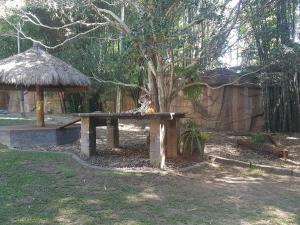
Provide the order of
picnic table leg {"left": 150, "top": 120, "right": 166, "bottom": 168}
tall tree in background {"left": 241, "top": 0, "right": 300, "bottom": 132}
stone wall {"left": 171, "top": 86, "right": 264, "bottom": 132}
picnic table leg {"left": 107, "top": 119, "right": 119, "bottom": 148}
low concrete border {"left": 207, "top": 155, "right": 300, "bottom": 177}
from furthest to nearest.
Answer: stone wall {"left": 171, "top": 86, "right": 264, "bottom": 132} < tall tree in background {"left": 241, "top": 0, "right": 300, "bottom": 132} < picnic table leg {"left": 107, "top": 119, "right": 119, "bottom": 148} < low concrete border {"left": 207, "top": 155, "right": 300, "bottom": 177} < picnic table leg {"left": 150, "top": 120, "right": 166, "bottom": 168}

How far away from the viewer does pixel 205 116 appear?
41.0 ft

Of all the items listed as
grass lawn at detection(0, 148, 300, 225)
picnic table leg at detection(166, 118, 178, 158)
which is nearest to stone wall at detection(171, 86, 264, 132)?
picnic table leg at detection(166, 118, 178, 158)

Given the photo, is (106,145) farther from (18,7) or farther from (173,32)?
(18,7)

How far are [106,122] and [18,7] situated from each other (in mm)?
4039

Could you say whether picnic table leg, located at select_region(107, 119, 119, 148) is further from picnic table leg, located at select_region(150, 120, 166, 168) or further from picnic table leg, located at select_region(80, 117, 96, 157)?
picnic table leg, located at select_region(150, 120, 166, 168)

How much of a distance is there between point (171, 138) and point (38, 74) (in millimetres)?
3188

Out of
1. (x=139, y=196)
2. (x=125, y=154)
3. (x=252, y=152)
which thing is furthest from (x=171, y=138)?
(x=139, y=196)

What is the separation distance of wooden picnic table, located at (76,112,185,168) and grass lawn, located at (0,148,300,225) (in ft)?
1.87

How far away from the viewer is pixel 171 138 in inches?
271

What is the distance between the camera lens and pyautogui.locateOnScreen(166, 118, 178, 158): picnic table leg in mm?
6879

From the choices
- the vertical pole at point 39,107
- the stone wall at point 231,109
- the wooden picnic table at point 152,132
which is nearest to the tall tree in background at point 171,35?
the wooden picnic table at point 152,132

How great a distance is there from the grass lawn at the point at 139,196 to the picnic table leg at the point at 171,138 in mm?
751

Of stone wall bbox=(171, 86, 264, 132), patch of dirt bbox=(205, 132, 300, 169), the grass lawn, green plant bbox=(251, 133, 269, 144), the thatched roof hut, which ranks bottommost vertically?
the grass lawn

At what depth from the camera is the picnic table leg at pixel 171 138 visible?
6879mm
